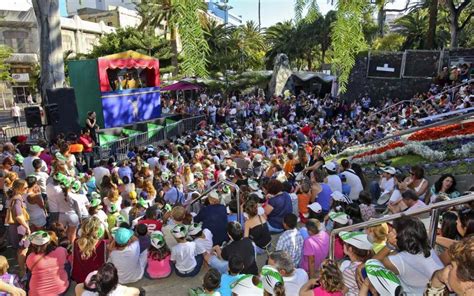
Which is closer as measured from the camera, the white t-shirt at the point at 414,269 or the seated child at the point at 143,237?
the white t-shirt at the point at 414,269

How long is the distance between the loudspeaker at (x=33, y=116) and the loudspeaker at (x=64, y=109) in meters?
0.84

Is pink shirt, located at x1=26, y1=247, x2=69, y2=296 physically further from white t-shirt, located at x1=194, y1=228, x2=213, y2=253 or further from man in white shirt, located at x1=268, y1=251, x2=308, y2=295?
man in white shirt, located at x1=268, y1=251, x2=308, y2=295

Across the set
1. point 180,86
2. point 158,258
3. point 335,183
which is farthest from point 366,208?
point 180,86

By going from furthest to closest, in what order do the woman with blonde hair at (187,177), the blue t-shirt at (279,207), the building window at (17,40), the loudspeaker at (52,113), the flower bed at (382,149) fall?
the building window at (17,40) < the loudspeaker at (52,113) < the flower bed at (382,149) < the woman with blonde hair at (187,177) < the blue t-shirt at (279,207)

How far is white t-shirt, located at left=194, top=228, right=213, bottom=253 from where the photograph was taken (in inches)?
224

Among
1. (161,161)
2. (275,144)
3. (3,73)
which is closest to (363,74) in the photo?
(275,144)

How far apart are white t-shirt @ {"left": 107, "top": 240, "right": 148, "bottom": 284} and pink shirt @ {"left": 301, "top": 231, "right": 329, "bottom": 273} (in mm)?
2400

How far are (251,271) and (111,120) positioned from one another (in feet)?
54.3

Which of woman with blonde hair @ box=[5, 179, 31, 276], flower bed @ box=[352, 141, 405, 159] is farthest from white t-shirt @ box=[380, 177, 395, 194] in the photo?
woman with blonde hair @ box=[5, 179, 31, 276]

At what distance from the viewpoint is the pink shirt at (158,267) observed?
566 centimetres

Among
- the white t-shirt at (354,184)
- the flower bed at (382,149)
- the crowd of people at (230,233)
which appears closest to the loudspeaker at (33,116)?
the crowd of people at (230,233)

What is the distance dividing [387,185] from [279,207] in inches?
111

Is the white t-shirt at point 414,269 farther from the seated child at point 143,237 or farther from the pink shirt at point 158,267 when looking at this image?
the seated child at point 143,237

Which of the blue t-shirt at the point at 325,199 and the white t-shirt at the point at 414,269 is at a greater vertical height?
the white t-shirt at the point at 414,269
